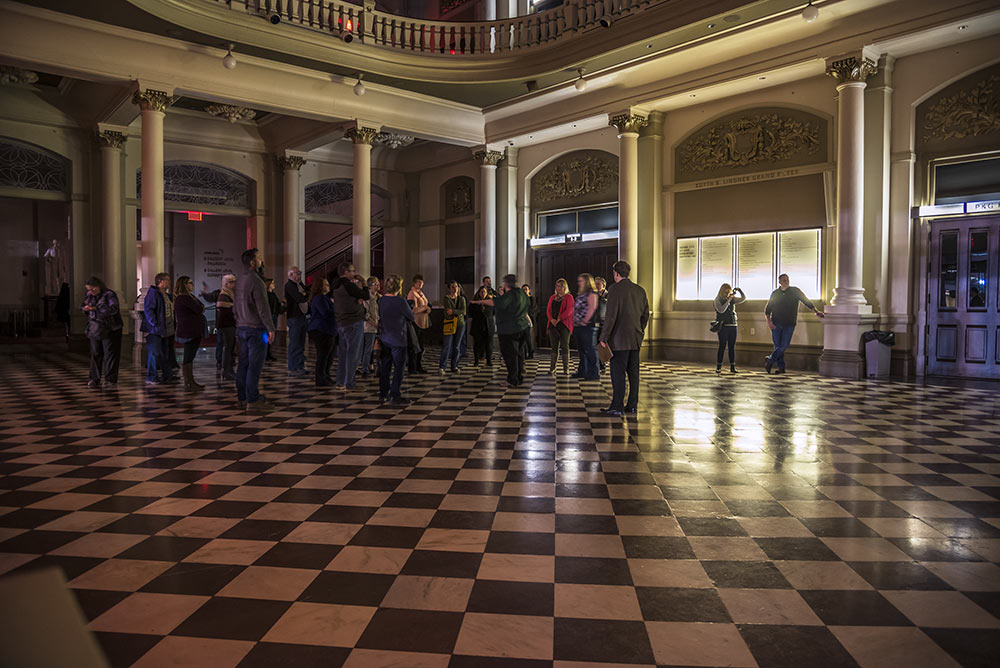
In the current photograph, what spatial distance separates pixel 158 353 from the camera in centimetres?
949

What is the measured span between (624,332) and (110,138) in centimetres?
1302

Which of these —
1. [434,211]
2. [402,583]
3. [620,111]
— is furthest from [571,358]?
[402,583]

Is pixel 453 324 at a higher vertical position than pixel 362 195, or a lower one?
lower

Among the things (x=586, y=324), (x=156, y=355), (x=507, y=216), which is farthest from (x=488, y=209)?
(x=156, y=355)

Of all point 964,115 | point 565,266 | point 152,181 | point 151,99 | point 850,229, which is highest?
point 151,99

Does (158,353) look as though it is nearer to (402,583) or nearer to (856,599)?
(402,583)

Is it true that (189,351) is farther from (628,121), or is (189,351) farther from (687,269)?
(687,269)

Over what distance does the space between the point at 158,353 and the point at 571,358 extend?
7.69 meters

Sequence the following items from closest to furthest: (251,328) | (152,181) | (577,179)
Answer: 1. (251,328)
2. (152,181)
3. (577,179)

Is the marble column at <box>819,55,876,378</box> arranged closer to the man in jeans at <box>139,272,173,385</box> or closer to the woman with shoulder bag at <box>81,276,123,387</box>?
the man in jeans at <box>139,272,173,385</box>

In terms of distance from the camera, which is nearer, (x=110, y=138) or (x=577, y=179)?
(x=110, y=138)

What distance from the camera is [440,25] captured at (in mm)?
13602

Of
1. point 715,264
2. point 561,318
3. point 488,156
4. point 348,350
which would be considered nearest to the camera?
point 348,350

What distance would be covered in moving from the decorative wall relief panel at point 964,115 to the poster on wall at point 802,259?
87.7 inches
